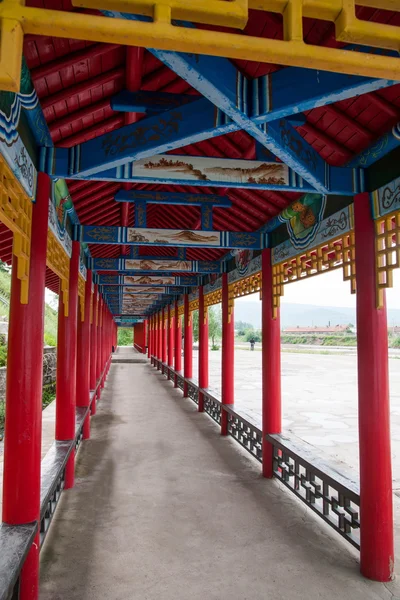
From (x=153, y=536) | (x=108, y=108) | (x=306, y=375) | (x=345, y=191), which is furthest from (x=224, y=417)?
(x=306, y=375)

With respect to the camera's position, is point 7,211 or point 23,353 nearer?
point 7,211

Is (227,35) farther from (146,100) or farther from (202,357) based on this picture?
(202,357)

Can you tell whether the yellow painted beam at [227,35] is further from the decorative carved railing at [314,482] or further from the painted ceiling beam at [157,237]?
the painted ceiling beam at [157,237]

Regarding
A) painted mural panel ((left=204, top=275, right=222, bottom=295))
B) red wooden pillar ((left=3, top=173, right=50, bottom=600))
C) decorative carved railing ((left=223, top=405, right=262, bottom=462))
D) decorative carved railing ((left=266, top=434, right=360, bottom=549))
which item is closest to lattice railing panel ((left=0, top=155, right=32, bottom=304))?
red wooden pillar ((left=3, top=173, right=50, bottom=600))

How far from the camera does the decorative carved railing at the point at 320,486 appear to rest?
4.09 metres

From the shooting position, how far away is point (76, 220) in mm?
5938

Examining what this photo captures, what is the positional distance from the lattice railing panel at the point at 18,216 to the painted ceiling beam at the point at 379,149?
9.57 feet

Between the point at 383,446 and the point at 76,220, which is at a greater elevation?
the point at 76,220

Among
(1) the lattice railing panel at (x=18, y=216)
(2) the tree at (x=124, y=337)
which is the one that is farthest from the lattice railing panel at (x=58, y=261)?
(2) the tree at (x=124, y=337)

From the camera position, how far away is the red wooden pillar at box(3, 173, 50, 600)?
3127mm

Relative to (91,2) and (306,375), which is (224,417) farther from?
(306,375)

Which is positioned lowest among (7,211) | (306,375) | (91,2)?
(306,375)

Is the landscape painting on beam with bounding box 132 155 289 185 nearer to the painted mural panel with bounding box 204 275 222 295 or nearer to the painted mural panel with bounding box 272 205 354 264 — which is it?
the painted mural panel with bounding box 272 205 354 264

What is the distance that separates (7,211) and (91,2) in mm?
1837
